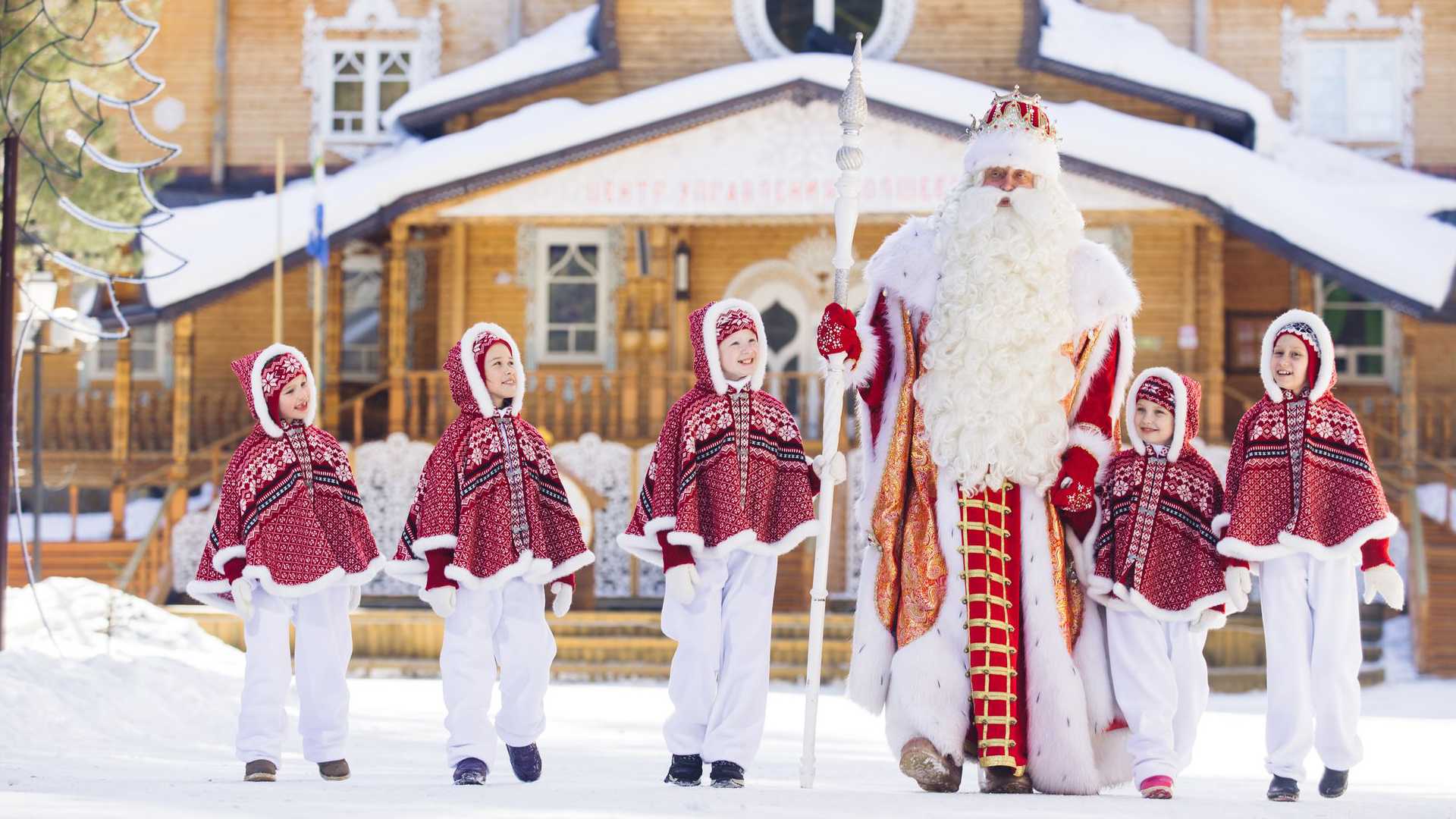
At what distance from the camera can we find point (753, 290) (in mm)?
20953

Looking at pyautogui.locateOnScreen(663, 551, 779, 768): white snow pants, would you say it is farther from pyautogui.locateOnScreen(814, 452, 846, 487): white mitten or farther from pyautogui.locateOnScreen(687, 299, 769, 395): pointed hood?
pyautogui.locateOnScreen(687, 299, 769, 395): pointed hood

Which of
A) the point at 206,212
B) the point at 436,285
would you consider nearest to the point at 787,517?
the point at 206,212

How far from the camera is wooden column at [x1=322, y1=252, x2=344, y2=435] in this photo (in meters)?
19.3

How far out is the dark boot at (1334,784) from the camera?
7508 millimetres

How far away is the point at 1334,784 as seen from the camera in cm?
752

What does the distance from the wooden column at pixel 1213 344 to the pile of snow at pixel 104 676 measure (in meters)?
8.94

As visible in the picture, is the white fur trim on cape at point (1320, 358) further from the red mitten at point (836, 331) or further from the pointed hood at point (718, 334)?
the pointed hood at point (718, 334)

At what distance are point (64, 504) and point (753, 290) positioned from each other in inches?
297

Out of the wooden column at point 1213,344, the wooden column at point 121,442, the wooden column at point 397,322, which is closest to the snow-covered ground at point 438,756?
the wooden column at point 1213,344

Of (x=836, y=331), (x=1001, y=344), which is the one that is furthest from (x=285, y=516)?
(x=1001, y=344)

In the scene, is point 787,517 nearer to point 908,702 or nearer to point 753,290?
point 908,702

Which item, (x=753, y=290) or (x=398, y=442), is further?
(x=753, y=290)

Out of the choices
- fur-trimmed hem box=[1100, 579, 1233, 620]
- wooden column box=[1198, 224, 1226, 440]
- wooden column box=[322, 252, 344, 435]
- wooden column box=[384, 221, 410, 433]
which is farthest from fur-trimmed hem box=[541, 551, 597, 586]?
wooden column box=[322, 252, 344, 435]

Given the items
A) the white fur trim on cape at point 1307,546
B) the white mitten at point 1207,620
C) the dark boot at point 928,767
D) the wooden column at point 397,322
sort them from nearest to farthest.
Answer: the dark boot at point 928,767 → the white fur trim on cape at point 1307,546 → the white mitten at point 1207,620 → the wooden column at point 397,322
